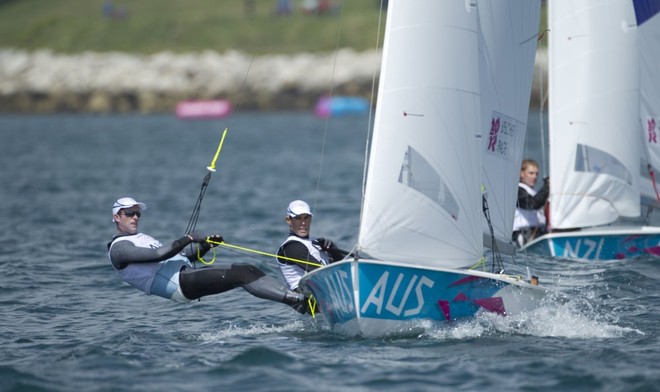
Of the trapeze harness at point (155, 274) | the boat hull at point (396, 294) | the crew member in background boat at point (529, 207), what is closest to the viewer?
the boat hull at point (396, 294)

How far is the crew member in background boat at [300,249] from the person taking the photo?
10977mm

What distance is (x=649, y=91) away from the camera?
1617 cm

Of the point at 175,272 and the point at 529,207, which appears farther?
the point at 529,207

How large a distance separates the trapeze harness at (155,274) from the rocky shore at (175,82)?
195ft

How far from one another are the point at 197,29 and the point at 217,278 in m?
74.8

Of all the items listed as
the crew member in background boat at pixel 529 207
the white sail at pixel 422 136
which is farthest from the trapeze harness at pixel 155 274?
the crew member in background boat at pixel 529 207

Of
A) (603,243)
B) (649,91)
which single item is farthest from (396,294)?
(649,91)

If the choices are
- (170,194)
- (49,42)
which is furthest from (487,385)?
(49,42)

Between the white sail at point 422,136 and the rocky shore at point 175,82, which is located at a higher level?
the rocky shore at point 175,82

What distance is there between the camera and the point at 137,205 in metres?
11.4

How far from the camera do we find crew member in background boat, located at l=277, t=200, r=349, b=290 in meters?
11.0

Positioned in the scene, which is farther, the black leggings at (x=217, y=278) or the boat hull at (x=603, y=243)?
the boat hull at (x=603, y=243)

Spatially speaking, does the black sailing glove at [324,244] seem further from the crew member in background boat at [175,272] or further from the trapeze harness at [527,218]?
the trapeze harness at [527,218]

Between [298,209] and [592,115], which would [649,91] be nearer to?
[592,115]
